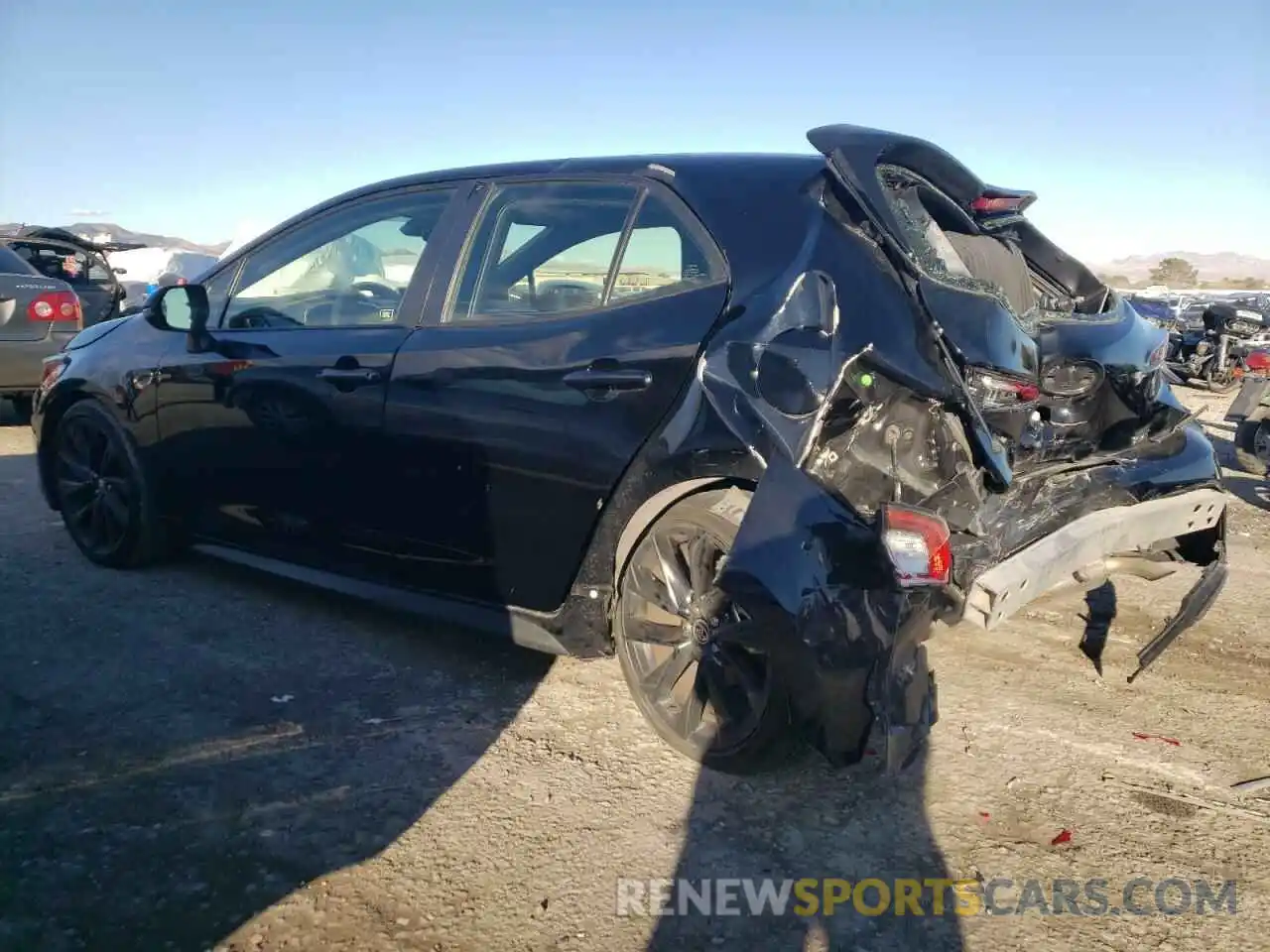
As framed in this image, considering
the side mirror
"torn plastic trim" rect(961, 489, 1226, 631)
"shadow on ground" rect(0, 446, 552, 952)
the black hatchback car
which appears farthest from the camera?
the side mirror

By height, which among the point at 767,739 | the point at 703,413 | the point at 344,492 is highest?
the point at 703,413

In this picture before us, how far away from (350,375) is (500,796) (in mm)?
1585

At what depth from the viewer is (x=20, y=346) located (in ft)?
25.3

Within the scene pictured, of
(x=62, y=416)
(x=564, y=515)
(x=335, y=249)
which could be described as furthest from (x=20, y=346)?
(x=564, y=515)

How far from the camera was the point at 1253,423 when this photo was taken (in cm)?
742

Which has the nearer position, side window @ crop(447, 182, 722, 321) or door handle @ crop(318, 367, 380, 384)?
side window @ crop(447, 182, 722, 321)

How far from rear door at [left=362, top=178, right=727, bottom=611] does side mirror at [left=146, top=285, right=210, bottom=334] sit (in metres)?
1.26

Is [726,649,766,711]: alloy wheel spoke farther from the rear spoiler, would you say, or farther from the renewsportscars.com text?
the rear spoiler

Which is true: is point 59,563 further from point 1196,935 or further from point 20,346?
point 1196,935

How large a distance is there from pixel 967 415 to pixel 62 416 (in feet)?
13.6

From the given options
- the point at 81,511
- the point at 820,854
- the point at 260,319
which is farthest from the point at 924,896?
the point at 81,511

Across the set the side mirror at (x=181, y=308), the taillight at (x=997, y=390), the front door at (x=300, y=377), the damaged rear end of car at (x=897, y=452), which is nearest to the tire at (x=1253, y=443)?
the damaged rear end of car at (x=897, y=452)

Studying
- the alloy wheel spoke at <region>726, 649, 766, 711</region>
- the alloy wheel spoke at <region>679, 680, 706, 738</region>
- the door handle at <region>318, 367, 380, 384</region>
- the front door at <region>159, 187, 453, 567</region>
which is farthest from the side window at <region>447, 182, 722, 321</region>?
the alloy wheel spoke at <region>679, 680, 706, 738</region>

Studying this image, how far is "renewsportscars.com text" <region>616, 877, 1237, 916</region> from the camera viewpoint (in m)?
2.35
